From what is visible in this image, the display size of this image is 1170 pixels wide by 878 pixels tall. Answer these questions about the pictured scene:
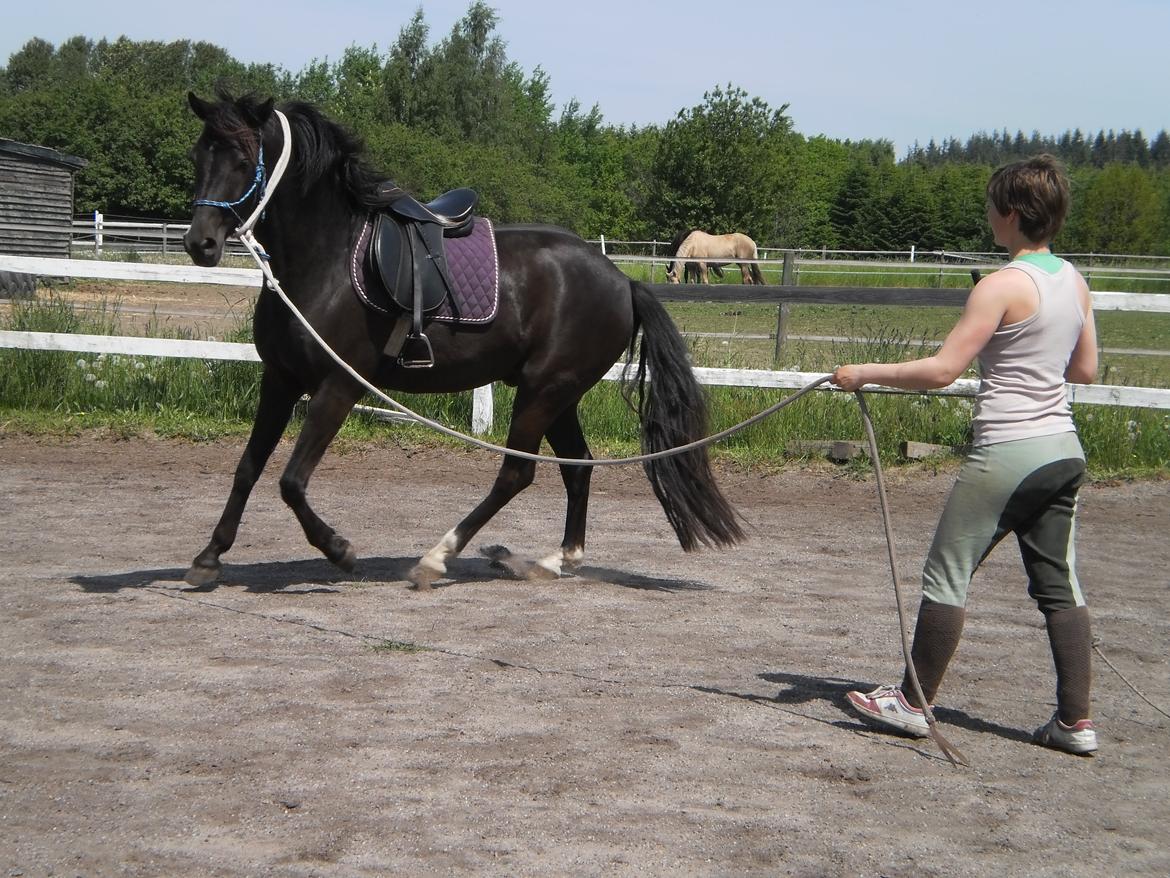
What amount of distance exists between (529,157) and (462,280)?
62970 mm

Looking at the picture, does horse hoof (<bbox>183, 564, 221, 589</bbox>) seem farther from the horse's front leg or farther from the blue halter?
the blue halter

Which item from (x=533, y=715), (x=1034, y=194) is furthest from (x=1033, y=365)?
(x=533, y=715)

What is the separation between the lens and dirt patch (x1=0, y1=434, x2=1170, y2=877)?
122 inches

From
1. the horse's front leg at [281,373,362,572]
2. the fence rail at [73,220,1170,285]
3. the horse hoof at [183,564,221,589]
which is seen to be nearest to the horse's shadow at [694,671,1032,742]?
the horse's front leg at [281,373,362,572]

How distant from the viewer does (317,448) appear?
225 inches

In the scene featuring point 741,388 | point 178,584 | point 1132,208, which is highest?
point 1132,208

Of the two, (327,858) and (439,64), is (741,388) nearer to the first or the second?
(327,858)

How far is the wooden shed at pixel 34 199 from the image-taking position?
92.4 feet

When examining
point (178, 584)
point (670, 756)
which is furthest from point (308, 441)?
point (670, 756)

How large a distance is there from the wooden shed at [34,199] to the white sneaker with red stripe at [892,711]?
28062 mm

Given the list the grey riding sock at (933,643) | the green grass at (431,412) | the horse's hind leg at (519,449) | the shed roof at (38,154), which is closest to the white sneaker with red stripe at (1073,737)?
the grey riding sock at (933,643)

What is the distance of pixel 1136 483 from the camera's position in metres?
9.34

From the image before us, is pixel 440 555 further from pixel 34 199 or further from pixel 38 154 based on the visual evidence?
pixel 38 154

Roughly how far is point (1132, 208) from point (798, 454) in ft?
205
